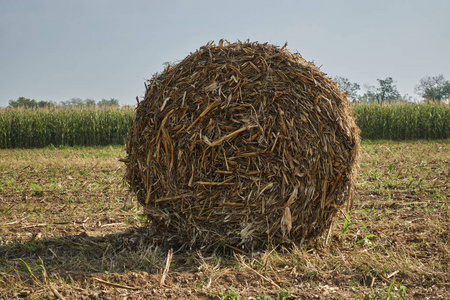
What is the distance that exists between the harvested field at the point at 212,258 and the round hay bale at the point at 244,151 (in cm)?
33

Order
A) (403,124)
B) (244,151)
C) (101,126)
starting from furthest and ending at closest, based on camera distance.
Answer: (403,124), (101,126), (244,151)

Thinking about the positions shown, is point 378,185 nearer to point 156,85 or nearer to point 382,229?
point 382,229

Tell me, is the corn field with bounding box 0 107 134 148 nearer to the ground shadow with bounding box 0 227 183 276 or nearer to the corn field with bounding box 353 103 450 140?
the corn field with bounding box 353 103 450 140

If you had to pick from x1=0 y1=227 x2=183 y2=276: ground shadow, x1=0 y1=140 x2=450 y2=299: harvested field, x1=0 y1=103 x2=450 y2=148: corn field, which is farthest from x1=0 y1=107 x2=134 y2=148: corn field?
x1=0 y1=227 x2=183 y2=276: ground shadow

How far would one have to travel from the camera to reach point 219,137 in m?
3.88

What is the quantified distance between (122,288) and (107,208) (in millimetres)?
3075

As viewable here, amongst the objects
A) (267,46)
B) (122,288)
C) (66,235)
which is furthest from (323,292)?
(66,235)

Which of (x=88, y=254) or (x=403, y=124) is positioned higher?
(x=403, y=124)

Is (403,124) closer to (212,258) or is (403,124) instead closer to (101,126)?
(101,126)

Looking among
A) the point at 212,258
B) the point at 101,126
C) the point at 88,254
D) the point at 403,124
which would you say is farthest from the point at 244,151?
the point at 403,124

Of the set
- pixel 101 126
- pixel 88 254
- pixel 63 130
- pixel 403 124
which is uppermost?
pixel 403 124

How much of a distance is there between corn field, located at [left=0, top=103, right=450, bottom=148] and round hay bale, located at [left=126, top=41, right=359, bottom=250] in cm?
1495

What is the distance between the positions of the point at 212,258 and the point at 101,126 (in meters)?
16.0

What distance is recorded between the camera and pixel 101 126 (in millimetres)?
18797
